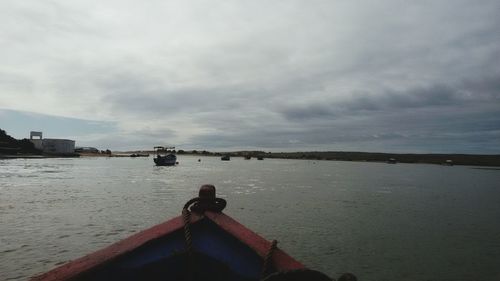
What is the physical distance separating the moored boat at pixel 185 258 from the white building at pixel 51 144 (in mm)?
143317

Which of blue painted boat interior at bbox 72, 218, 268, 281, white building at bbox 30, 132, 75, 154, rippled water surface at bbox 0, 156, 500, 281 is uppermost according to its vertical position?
white building at bbox 30, 132, 75, 154

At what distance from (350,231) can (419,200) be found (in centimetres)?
1860

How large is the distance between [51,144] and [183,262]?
472ft

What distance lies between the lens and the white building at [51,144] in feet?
428

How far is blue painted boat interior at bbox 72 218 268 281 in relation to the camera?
4262mm

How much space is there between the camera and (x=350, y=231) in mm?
18469

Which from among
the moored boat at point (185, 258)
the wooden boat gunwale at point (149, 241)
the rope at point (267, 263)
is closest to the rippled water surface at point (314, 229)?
the wooden boat gunwale at point (149, 241)

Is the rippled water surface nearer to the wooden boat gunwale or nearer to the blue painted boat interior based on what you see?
the wooden boat gunwale

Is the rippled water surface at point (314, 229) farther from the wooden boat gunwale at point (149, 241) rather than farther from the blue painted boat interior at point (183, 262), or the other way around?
the blue painted boat interior at point (183, 262)

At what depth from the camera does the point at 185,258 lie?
14.5 feet

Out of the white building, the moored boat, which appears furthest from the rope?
the white building

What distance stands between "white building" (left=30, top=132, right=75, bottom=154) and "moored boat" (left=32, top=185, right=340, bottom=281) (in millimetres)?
143317

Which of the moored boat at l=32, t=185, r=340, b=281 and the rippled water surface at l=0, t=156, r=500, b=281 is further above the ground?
the moored boat at l=32, t=185, r=340, b=281

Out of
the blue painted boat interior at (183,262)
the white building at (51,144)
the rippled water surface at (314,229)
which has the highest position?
the white building at (51,144)
